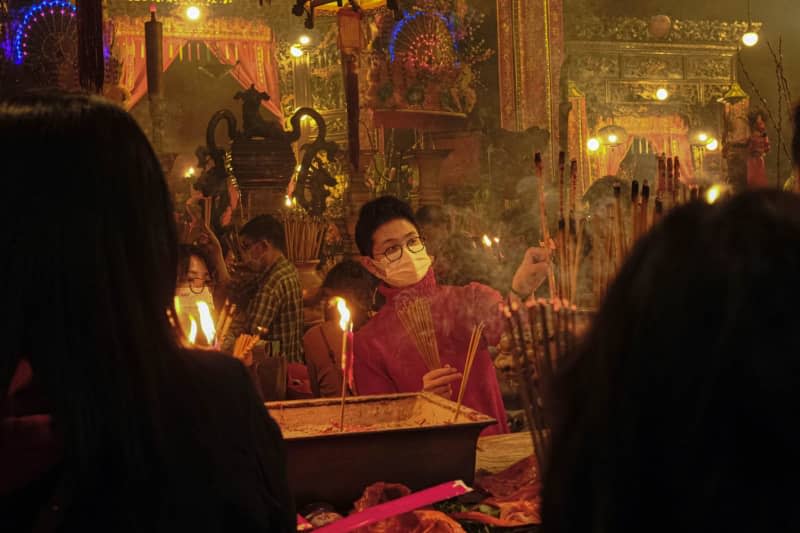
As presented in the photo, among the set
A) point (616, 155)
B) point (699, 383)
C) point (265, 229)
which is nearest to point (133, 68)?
point (265, 229)

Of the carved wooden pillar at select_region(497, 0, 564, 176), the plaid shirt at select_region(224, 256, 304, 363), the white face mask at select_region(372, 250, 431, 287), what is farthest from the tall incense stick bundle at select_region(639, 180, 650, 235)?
the carved wooden pillar at select_region(497, 0, 564, 176)

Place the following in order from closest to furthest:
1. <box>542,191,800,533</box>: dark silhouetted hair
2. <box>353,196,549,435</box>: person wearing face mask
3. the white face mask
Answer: <box>542,191,800,533</box>: dark silhouetted hair → <box>353,196,549,435</box>: person wearing face mask → the white face mask

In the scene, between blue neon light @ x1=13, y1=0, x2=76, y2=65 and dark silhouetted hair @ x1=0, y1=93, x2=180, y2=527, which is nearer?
dark silhouetted hair @ x1=0, y1=93, x2=180, y2=527

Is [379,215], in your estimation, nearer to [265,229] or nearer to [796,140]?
[265,229]

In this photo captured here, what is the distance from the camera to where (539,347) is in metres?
1.53

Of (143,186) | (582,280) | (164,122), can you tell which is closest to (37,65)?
(164,122)

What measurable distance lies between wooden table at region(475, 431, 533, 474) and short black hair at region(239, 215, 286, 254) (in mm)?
2928

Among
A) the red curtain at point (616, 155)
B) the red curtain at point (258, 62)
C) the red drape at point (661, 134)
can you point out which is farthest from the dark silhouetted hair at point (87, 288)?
the red drape at point (661, 134)

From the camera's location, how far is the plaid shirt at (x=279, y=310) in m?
5.09

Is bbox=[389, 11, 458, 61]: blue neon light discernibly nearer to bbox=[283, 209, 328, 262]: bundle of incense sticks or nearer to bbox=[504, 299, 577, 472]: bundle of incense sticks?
bbox=[283, 209, 328, 262]: bundle of incense sticks

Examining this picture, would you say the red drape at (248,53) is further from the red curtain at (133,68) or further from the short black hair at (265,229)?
the short black hair at (265,229)

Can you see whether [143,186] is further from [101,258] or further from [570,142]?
[570,142]

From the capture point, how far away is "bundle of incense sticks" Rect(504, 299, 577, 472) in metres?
1.48

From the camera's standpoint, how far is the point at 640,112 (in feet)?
29.7
